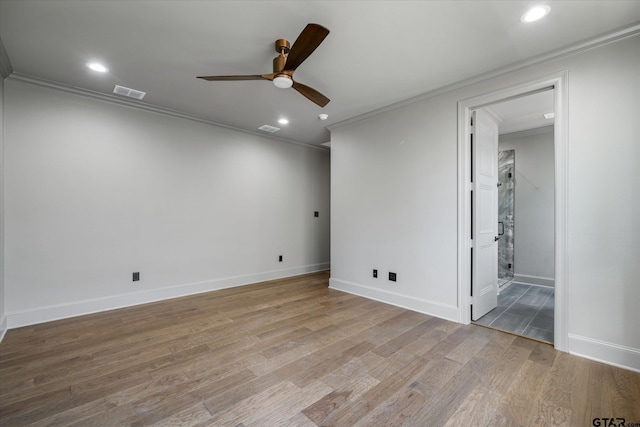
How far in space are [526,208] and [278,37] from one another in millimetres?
5124

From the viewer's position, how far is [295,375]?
2086mm

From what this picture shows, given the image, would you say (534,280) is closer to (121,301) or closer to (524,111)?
(524,111)

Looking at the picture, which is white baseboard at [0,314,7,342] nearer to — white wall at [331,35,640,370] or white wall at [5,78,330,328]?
white wall at [5,78,330,328]

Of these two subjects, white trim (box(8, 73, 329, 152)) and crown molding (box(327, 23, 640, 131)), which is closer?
crown molding (box(327, 23, 640, 131))

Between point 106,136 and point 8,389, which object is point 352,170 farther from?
point 8,389

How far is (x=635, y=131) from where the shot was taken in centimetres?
216

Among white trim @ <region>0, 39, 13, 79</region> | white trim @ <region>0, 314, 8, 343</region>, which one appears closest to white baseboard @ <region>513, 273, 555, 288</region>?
white trim @ <region>0, 314, 8, 343</region>

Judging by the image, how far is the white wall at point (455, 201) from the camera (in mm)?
2199

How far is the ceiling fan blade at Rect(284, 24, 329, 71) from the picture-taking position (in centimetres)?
181

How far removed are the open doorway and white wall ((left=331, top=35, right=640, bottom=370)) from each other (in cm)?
131

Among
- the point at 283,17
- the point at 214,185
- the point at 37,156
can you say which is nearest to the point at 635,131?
the point at 283,17

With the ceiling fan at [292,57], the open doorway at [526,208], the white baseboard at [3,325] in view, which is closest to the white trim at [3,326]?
the white baseboard at [3,325]

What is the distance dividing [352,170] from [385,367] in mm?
2853

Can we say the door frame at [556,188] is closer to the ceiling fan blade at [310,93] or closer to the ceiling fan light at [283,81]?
the ceiling fan blade at [310,93]
